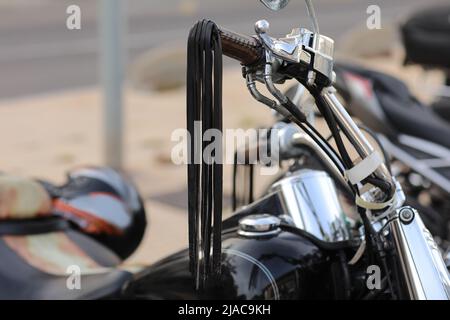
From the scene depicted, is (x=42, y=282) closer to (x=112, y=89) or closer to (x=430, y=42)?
(x=430, y=42)

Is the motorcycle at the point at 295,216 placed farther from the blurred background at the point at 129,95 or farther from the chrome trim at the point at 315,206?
the blurred background at the point at 129,95

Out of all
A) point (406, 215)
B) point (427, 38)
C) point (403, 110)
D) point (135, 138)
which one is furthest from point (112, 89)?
point (406, 215)

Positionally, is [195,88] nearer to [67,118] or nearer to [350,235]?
[350,235]

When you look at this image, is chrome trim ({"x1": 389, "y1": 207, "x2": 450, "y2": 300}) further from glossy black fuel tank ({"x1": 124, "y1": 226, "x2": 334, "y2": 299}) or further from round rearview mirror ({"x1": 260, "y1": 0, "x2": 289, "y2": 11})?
round rearview mirror ({"x1": 260, "y1": 0, "x2": 289, "y2": 11})

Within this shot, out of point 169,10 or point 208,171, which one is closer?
point 208,171

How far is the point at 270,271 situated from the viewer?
1725 mm

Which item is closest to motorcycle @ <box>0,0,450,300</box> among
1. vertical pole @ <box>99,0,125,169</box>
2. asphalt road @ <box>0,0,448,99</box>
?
vertical pole @ <box>99,0,125,169</box>

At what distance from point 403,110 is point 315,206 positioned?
1.95 meters

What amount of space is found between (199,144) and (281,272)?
508 mm

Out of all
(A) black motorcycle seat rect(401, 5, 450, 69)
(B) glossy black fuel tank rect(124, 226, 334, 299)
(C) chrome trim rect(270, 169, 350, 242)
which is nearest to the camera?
(B) glossy black fuel tank rect(124, 226, 334, 299)

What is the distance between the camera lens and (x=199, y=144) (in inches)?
51.8

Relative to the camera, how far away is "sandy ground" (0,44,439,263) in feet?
17.5

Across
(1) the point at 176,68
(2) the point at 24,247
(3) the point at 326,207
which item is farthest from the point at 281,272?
(1) the point at 176,68

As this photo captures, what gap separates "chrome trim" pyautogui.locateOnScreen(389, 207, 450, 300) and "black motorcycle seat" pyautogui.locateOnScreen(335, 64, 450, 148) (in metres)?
2.11
